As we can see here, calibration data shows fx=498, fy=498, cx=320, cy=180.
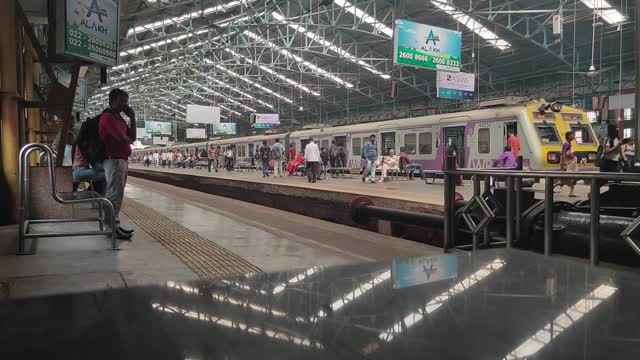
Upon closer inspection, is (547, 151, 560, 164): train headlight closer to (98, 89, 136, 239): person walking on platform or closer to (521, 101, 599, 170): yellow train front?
(521, 101, 599, 170): yellow train front


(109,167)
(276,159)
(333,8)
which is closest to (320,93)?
(333,8)

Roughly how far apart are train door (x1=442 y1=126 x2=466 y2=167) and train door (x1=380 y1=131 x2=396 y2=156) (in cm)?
277

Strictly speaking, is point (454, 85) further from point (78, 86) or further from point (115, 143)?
point (115, 143)

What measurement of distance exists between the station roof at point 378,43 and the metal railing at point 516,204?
1081cm

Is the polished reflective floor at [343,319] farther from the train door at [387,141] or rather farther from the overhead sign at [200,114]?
the overhead sign at [200,114]

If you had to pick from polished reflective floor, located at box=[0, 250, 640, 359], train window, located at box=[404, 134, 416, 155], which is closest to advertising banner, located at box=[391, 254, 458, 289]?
polished reflective floor, located at box=[0, 250, 640, 359]

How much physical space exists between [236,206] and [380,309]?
30.8 feet

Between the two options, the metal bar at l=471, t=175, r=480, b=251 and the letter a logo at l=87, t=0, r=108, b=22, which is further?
the letter a logo at l=87, t=0, r=108, b=22

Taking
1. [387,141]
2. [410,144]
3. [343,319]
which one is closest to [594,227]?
[343,319]

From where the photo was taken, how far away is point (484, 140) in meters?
15.8

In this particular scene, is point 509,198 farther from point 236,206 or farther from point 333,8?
point 333,8

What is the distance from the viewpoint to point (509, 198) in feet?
13.8

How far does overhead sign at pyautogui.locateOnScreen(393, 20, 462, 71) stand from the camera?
15.7 meters

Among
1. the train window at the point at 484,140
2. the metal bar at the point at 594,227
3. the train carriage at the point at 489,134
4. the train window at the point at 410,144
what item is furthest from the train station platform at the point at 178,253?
the train window at the point at 410,144
